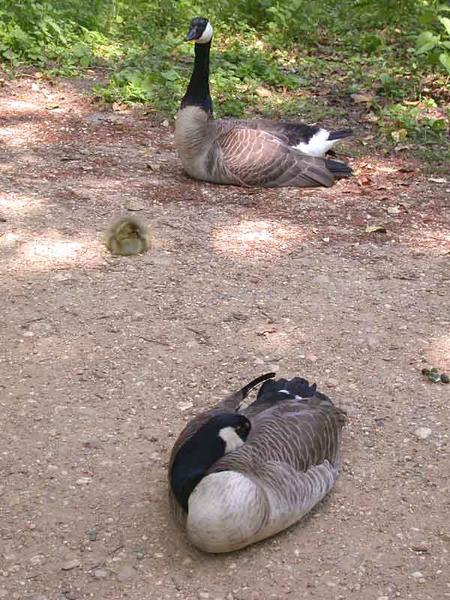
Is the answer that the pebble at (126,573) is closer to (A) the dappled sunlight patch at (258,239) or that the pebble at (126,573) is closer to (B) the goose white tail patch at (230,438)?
(B) the goose white tail patch at (230,438)

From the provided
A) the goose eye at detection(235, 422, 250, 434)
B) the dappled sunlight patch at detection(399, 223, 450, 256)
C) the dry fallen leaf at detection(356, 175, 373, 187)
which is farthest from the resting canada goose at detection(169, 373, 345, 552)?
the dry fallen leaf at detection(356, 175, 373, 187)

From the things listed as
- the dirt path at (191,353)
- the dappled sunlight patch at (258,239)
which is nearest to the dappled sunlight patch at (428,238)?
the dirt path at (191,353)

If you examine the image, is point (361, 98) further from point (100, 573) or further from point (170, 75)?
point (100, 573)

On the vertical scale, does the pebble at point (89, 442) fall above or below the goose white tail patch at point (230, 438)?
below

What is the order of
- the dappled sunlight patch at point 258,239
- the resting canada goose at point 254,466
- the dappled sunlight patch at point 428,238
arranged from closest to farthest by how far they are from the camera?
Answer: the resting canada goose at point 254,466 → the dappled sunlight patch at point 258,239 → the dappled sunlight patch at point 428,238

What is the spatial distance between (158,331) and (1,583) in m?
1.87

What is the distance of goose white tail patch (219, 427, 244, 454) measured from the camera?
3334 mm

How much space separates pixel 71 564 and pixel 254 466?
2.37ft

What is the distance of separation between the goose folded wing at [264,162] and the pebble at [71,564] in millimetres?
3907

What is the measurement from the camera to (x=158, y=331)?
477 cm

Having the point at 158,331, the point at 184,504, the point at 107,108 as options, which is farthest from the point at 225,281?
the point at 107,108

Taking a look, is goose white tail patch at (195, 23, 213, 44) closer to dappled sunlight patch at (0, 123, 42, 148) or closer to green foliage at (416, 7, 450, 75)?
dappled sunlight patch at (0, 123, 42, 148)

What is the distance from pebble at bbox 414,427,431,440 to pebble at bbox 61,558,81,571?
5.27 feet

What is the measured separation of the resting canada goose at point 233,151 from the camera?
21.8 feet
